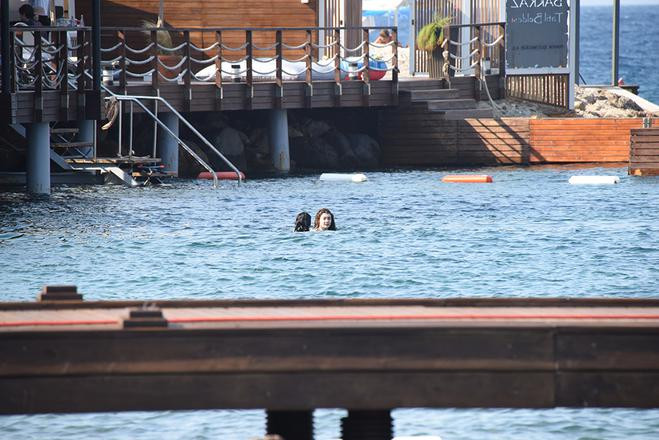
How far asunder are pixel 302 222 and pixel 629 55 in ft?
340

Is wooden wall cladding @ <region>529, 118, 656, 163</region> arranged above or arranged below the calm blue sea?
below

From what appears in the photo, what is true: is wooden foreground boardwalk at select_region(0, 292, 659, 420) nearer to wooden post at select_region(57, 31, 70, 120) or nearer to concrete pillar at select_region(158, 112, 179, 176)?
wooden post at select_region(57, 31, 70, 120)

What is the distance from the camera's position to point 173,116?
2942 centimetres

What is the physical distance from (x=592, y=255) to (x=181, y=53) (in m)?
18.3

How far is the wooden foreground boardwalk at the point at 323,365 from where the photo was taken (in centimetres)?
767

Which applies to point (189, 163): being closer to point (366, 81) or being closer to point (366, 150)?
point (366, 81)

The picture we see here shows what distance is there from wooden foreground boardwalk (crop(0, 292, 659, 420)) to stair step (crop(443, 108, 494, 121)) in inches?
987

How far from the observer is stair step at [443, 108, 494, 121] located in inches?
1294

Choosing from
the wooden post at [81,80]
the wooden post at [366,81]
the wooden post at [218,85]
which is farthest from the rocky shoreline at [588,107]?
the wooden post at [81,80]

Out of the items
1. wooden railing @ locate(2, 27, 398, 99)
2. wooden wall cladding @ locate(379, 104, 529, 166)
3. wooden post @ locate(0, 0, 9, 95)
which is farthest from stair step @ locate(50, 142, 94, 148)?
wooden wall cladding @ locate(379, 104, 529, 166)

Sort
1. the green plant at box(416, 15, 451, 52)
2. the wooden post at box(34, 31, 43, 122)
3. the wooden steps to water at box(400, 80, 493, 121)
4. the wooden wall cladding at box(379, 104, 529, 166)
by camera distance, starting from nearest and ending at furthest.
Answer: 1. the wooden post at box(34, 31, 43, 122)
2. the wooden wall cladding at box(379, 104, 529, 166)
3. the wooden steps to water at box(400, 80, 493, 121)
4. the green plant at box(416, 15, 451, 52)

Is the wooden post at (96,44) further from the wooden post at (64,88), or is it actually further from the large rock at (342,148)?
the large rock at (342,148)

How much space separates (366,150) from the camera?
33.3m

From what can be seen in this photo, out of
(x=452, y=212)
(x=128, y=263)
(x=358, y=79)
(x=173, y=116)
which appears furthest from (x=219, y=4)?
(x=128, y=263)
